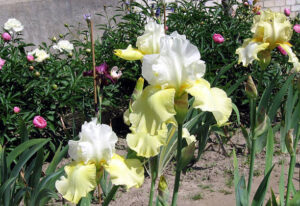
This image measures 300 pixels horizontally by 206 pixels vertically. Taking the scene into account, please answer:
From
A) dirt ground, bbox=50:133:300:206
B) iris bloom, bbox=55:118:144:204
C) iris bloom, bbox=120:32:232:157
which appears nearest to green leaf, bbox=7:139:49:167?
iris bloom, bbox=55:118:144:204

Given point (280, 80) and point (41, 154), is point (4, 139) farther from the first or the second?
point (280, 80)

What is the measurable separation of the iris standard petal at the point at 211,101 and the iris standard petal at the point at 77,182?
29 centimetres

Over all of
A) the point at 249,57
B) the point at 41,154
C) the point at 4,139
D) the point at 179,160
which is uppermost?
the point at 249,57

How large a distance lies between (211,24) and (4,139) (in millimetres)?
2218

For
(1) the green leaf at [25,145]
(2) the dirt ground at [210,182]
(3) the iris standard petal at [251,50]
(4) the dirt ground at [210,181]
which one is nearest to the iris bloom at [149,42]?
(3) the iris standard petal at [251,50]

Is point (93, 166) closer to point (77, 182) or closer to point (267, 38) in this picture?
point (77, 182)

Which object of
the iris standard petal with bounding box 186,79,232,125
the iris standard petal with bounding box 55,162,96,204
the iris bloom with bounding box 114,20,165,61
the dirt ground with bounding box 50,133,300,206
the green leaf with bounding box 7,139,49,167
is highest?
the iris bloom with bounding box 114,20,165,61

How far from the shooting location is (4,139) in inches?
99.4

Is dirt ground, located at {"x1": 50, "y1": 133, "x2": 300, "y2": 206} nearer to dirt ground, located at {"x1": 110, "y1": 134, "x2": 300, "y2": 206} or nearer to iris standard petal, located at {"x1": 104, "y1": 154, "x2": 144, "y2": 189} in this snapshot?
dirt ground, located at {"x1": 110, "y1": 134, "x2": 300, "y2": 206}

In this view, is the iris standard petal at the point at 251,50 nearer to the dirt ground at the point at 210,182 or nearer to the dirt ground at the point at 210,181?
the dirt ground at the point at 210,181

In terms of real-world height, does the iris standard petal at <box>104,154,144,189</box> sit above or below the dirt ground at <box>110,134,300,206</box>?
above

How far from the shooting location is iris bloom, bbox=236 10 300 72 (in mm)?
1274

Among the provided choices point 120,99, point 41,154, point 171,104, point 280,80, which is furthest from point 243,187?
point 280,80

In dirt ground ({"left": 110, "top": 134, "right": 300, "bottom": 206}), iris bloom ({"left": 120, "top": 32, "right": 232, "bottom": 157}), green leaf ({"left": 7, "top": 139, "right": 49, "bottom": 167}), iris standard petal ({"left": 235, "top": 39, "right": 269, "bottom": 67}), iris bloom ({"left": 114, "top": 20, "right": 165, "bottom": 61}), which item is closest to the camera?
iris bloom ({"left": 120, "top": 32, "right": 232, "bottom": 157})
